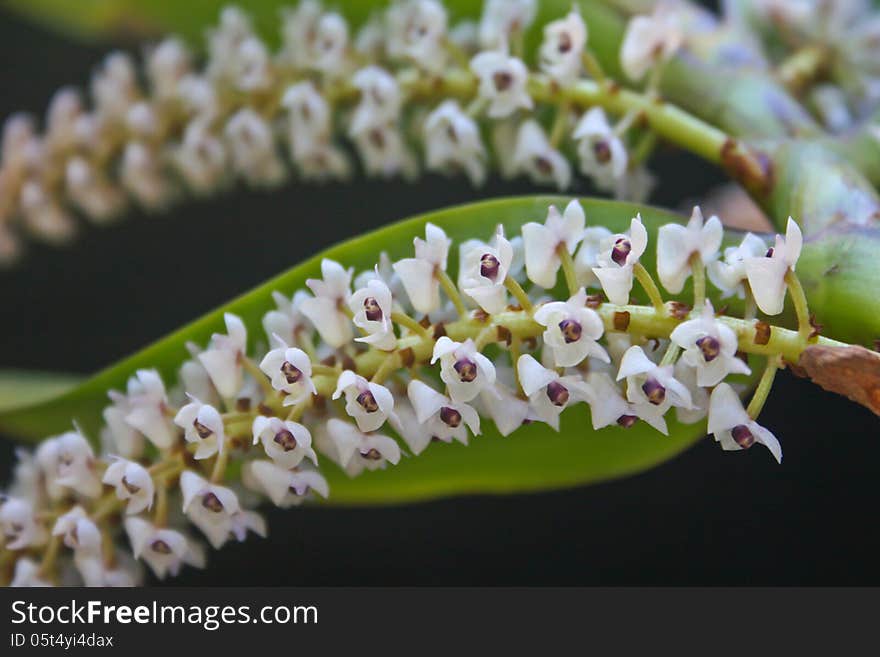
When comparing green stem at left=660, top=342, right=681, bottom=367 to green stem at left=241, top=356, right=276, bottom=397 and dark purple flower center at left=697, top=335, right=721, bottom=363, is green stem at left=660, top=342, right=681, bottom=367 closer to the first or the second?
dark purple flower center at left=697, top=335, right=721, bottom=363

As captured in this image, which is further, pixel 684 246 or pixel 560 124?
pixel 560 124

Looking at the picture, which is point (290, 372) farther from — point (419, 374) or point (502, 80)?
point (502, 80)

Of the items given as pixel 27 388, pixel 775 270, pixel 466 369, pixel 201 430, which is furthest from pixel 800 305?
pixel 27 388

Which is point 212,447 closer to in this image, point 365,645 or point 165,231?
point 365,645

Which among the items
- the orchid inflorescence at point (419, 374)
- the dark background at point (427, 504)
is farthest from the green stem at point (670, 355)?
the dark background at point (427, 504)

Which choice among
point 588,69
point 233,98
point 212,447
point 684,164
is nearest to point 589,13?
point 588,69

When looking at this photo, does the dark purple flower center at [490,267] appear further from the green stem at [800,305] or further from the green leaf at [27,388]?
the green leaf at [27,388]
